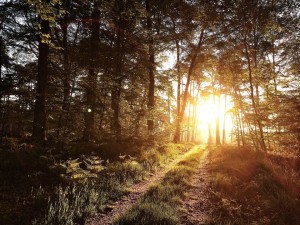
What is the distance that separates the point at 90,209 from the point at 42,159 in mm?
3716

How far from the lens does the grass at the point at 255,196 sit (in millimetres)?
5160

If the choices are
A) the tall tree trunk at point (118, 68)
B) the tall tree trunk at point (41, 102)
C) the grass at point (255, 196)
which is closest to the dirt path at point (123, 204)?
the grass at point (255, 196)

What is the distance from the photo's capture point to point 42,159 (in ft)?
24.6

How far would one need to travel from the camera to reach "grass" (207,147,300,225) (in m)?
5.16

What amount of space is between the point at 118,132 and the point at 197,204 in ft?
23.0

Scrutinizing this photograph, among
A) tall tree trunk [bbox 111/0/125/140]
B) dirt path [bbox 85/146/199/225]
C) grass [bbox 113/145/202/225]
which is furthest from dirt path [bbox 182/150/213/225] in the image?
tall tree trunk [bbox 111/0/125/140]

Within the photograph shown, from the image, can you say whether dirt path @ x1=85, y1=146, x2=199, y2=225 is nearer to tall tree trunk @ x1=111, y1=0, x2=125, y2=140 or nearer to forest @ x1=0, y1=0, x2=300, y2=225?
forest @ x1=0, y1=0, x2=300, y2=225

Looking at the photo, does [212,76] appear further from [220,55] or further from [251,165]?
[251,165]

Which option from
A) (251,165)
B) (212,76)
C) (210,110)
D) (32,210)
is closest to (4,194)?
(32,210)

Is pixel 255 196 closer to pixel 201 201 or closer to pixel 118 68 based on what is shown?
pixel 201 201

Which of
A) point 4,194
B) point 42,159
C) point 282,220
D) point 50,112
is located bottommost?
point 282,220

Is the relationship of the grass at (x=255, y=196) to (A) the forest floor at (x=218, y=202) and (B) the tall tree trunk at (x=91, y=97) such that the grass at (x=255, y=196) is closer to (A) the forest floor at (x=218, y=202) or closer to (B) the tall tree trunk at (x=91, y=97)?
(A) the forest floor at (x=218, y=202)

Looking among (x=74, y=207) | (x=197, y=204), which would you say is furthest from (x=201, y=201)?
(x=74, y=207)

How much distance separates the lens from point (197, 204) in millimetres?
6133
